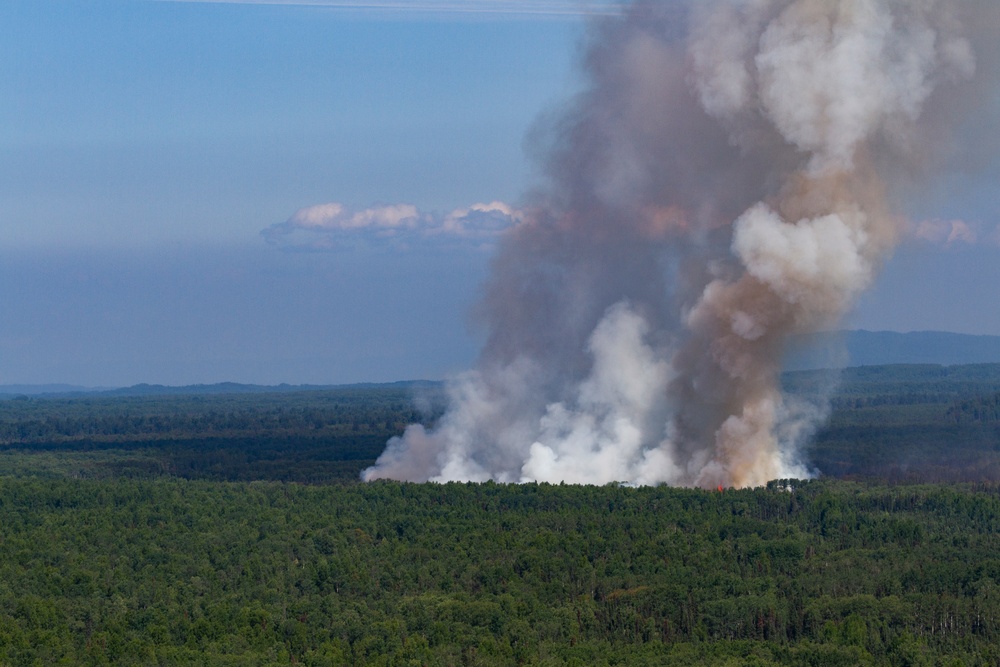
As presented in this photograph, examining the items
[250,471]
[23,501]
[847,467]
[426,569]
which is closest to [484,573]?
[426,569]

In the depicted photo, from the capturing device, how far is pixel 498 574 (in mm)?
79500

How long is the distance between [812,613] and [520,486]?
30.7m

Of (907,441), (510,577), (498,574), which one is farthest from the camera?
(907,441)

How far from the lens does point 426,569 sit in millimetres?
81438

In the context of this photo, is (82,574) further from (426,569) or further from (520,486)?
(520,486)

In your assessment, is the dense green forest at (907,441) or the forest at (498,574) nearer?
the forest at (498,574)

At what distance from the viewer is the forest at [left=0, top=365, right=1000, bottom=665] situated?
2697 inches

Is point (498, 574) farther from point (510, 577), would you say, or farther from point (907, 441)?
point (907, 441)

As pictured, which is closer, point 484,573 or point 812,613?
point 812,613

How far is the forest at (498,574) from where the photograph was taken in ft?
225

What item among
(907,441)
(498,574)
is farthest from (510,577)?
(907,441)

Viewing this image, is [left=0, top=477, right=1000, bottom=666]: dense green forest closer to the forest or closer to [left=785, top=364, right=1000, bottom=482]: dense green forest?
the forest

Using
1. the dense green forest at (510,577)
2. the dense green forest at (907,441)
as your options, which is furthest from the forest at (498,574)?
the dense green forest at (907,441)

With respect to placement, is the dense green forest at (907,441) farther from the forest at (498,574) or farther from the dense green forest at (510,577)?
the dense green forest at (510,577)
